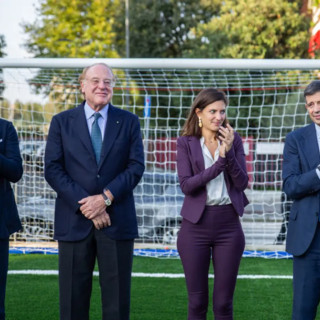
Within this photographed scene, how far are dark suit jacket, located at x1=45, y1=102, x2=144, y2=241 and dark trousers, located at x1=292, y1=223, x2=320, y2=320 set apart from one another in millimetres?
1093

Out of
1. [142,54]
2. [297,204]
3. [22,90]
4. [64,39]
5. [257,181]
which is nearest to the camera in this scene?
[297,204]

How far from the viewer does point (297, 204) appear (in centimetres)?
389

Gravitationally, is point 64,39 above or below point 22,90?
above

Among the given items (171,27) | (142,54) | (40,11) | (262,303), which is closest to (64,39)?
(40,11)

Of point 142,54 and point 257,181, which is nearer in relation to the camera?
point 257,181

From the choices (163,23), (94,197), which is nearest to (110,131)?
(94,197)

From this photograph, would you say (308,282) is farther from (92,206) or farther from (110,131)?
(110,131)

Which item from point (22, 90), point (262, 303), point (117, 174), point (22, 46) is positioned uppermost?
point (22, 46)

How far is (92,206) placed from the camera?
389 cm

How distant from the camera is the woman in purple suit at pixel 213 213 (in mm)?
4000

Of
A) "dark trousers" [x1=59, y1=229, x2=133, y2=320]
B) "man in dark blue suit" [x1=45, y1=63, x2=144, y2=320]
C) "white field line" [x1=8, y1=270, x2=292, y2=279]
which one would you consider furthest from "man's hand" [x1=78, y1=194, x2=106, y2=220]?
"white field line" [x1=8, y1=270, x2=292, y2=279]

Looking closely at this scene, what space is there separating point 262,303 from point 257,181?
368 centimetres

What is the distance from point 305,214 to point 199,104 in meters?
1.00

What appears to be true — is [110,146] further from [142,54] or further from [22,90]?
[142,54]
